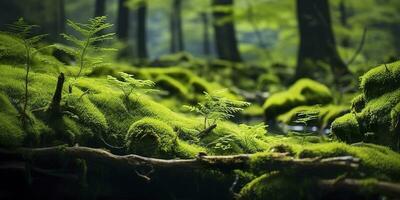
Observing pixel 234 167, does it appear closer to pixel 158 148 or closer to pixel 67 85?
pixel 158 148

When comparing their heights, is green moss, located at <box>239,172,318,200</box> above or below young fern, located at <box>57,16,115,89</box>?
below

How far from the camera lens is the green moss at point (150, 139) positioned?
3752 millimetres

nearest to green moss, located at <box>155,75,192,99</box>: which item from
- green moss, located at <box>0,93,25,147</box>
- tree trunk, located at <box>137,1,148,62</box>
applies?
green moss, located at <box>0,93,25,147</box>

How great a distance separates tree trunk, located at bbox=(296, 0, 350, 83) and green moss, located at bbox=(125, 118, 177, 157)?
312 inches

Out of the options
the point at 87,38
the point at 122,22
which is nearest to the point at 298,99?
the point at 87,38

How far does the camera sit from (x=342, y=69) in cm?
1101

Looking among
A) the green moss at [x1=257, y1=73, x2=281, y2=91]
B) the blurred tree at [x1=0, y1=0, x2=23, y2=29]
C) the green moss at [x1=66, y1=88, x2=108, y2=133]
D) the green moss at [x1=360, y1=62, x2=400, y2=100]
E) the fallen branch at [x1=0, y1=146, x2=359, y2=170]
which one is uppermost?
the blurred tree at [x1=0, y1=0, x2=23, y2=29]

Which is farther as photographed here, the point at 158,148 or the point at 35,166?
the point at 158,148

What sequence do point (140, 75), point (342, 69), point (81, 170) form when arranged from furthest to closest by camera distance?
point (342, 69) < point (140, 75) < point (81, 170)

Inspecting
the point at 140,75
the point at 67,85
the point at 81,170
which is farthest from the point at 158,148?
the point at 140,75

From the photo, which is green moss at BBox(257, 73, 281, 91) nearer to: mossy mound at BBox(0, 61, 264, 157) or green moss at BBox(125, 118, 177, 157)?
mossy mound at BBox(0, 61, 264, 157)

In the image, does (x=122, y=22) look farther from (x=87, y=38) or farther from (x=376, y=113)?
(x=376, y=113)

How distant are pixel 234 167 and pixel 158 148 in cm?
78

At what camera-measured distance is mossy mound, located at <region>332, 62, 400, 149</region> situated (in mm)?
3793
